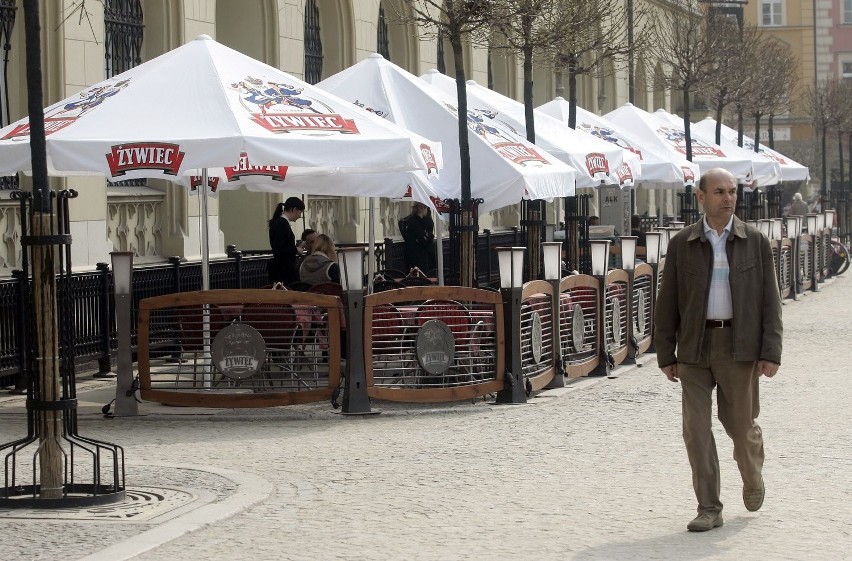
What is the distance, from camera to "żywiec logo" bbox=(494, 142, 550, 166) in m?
16.8

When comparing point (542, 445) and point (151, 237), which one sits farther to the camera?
point (151, 237)

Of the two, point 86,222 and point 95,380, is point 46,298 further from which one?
point 86,222

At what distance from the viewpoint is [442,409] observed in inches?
532

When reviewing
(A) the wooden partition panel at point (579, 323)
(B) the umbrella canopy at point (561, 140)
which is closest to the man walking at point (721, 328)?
(A) the wooden partition panel at point (579, 323)

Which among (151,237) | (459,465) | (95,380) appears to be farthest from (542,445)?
(151,237)

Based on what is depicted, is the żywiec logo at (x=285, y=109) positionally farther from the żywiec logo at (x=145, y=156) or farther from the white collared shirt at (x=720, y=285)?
the white collared shirt at (x=720, y=285)

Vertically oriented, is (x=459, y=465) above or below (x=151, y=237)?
below

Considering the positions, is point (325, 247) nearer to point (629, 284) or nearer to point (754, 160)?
point (629, 284)

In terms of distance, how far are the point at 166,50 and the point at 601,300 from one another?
7342 millimetres

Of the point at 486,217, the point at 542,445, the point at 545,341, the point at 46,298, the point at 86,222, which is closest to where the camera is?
the point at 46,298

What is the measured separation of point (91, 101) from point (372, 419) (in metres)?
3.37

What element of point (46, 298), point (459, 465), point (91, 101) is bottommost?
point (459, 465)

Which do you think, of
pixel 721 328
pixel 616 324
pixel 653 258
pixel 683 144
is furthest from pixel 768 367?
pixel 683 144

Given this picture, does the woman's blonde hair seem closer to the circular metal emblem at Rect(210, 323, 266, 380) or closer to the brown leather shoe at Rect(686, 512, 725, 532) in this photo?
the circular metal emblem at Rect(210, 323, 266, 380)
